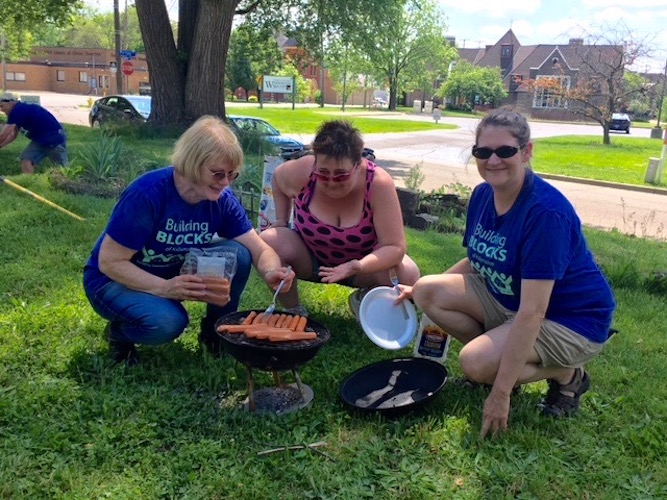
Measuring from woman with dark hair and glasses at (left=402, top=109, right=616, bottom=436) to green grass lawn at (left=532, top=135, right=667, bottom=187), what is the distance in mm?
12751

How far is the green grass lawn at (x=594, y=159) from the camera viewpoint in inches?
608

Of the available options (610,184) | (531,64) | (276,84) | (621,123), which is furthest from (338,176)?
(531,64)

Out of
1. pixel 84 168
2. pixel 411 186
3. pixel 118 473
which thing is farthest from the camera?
pixel 411 186

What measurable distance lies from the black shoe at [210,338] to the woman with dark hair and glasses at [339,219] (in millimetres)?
574

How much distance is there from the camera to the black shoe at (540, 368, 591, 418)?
2889mm

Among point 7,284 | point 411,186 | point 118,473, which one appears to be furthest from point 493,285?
point 411,186

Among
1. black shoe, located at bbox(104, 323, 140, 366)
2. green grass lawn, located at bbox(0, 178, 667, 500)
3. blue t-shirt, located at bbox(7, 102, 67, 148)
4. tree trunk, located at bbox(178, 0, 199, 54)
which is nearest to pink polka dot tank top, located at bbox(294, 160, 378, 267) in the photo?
green grass lawn, located at bbox(0, 178, 667, 500)

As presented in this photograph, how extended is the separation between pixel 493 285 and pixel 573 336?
416 mm

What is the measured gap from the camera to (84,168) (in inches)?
299

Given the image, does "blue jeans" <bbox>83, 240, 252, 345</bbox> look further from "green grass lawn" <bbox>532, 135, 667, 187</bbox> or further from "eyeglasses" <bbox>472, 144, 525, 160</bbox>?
"green grass lawn" <bbox>532, 135, 667, 187</bbox>

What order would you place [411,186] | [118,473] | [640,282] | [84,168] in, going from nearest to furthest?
[118,473], [640,282], [84,168], [411,186]

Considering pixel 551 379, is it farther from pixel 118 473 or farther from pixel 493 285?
pixel 118 473

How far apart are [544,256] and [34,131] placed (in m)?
7.84

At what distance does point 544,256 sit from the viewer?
2.50 meters
